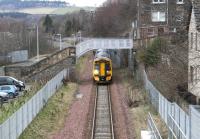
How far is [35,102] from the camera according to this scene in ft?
100

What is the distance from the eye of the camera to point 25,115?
87.2ft

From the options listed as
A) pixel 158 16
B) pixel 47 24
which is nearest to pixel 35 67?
pixel 158 16

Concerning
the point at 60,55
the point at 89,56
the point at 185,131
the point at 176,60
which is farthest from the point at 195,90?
the point at 89,56

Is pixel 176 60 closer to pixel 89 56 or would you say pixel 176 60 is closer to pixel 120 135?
pixel 120 135

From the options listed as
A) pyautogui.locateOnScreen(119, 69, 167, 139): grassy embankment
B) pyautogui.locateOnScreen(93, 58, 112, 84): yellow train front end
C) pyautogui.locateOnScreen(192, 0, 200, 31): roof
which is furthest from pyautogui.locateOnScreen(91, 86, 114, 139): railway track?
pyautogui.locateOnScreen(192, 0, 200, 31): roof

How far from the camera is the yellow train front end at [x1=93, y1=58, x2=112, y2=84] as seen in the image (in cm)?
5003

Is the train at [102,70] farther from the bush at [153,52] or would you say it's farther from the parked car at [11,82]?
the parked car at [11,82]

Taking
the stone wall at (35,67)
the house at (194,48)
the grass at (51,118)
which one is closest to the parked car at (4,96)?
the grass at (51,118)

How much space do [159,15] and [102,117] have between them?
35.6m

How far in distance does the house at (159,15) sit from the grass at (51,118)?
26314mm

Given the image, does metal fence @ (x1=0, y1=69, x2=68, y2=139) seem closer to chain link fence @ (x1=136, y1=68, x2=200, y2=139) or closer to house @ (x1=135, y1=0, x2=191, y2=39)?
chain link fence @ (x1=136, y1=68, x2=200, y2=139)

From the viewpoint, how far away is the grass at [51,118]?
27.3 meters

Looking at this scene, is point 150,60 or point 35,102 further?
point 150,60

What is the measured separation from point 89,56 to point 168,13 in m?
19.0
